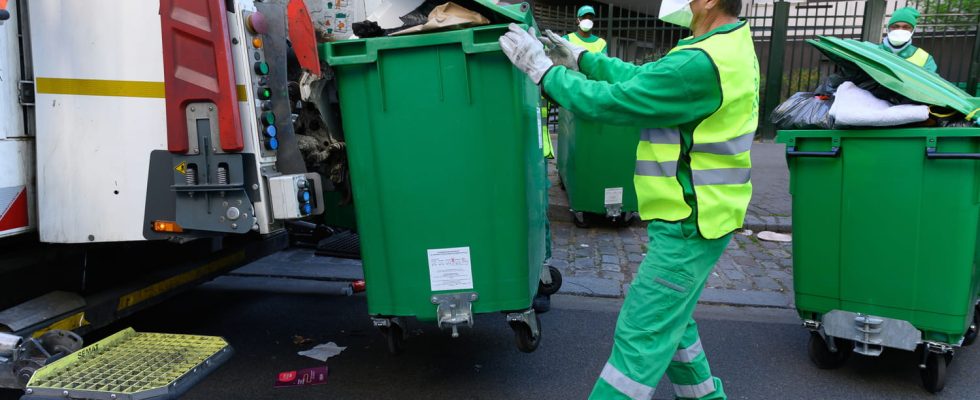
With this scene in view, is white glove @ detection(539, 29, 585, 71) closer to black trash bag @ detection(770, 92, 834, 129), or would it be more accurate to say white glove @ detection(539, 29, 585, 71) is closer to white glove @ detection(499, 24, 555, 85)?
white glove @ detection(499, 24, 555, 85)

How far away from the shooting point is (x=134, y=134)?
7.80ft

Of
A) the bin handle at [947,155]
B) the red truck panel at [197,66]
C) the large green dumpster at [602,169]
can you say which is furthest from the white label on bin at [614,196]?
the red truck panel at [197,66]

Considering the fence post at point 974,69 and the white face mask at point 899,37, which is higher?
the fence post at point 974,69

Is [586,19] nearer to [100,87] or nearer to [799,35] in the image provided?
[100,87]

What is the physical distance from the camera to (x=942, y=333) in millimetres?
2869

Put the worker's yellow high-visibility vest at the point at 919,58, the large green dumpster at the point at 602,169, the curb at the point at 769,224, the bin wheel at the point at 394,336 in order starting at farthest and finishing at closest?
the curb at the point at 769,224 < the large green dumpster at the point at 602,169 < the worker's yellow high-visibility vest at the point at 919,58 < the bin wheel at the point at 394,336

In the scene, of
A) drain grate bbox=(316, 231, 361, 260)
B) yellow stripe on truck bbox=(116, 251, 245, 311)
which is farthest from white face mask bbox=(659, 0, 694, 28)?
yellow stripe on truck bbox=(116, 251, 245, 311)

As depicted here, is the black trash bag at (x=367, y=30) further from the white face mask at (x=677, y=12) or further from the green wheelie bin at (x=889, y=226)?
the green wheelie bin at (x=889, y=226)

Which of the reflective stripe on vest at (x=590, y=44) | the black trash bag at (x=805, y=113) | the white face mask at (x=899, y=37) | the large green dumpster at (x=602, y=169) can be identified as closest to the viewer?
the black trash bag at (x=805, y=113)

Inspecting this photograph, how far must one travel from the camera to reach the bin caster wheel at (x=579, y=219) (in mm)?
6039

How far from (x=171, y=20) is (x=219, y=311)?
94.6 inches

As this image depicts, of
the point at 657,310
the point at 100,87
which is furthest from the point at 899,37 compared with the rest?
the point at 100,87

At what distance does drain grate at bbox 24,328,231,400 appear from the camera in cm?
204

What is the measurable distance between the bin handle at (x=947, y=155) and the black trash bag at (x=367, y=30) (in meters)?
2.22
